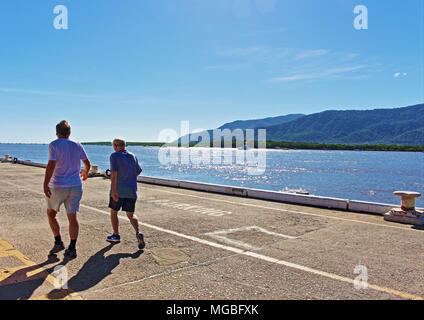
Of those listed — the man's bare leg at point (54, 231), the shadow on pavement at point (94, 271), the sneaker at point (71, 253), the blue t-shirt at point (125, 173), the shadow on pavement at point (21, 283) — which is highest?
the blue t-shirt at point (125, 173)

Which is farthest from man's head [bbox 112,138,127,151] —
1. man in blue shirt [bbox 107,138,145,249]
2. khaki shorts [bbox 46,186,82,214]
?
khaki shorts [bbox 46,186,82,214]

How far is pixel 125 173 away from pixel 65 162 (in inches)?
37.7

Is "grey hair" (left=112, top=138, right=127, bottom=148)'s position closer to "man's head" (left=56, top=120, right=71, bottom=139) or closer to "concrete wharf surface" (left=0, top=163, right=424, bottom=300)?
"man's head" (left=56, top=120, right=71, bottom=139)

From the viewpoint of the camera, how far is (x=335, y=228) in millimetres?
7242

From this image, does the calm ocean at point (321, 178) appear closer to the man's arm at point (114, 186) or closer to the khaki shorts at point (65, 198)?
the man's arm at point (114, 186)

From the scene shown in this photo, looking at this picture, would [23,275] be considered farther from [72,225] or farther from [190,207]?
[190,207]

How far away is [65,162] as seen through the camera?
4.80 meters

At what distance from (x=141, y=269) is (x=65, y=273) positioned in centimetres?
97

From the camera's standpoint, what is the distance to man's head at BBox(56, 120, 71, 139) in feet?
15.9

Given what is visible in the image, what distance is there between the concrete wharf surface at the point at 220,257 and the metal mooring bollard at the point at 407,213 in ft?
1.08

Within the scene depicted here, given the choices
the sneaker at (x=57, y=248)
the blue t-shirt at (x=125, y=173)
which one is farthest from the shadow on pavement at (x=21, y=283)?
the blue t-shirt at (x=125, y=173)

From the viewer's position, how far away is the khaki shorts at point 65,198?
15.8ft

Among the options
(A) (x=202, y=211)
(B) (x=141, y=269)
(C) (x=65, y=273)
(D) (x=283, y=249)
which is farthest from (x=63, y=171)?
(A) (x=202, y=211)

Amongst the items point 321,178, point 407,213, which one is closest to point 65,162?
point 407,213
